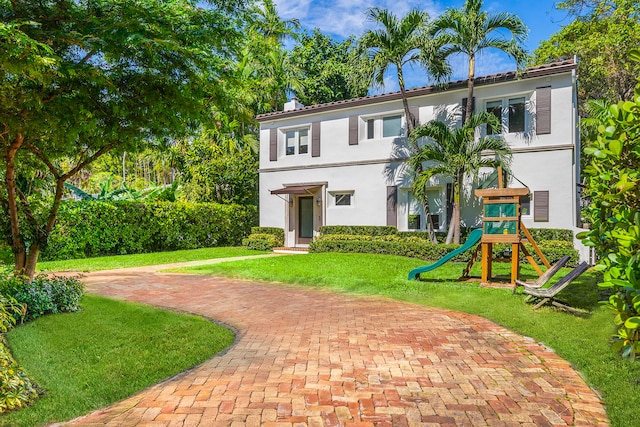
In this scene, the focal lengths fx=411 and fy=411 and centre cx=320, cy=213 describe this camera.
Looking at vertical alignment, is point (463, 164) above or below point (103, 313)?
above

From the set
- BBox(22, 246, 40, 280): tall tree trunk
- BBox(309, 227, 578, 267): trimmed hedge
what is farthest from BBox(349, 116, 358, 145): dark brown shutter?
BBox(22, 246, 40, 280): tall tree trunk

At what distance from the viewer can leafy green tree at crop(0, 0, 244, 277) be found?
5.11 meters

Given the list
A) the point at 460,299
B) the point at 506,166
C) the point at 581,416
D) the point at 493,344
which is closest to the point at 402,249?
the point at 506,166

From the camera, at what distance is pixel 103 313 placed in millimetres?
7207

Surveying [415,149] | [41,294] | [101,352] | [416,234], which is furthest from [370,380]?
[415,149]

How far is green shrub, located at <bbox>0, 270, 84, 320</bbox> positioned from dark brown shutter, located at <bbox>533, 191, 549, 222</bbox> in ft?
48.8

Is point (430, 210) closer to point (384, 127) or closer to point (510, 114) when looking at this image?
point (384, 127)

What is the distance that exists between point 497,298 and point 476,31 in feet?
35.1

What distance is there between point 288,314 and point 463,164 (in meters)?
9.89

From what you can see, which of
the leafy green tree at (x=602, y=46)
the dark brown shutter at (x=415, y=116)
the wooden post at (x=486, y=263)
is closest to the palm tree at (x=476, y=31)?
the leafy green tree at (x=602, y=46)

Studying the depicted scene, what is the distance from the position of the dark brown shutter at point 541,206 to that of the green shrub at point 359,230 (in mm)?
5552

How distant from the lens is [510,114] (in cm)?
1652

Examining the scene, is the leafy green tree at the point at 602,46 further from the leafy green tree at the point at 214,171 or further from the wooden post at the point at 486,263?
the leafy green tree at the point at 214,171

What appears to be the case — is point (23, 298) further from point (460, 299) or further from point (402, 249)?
point (402, 249)
